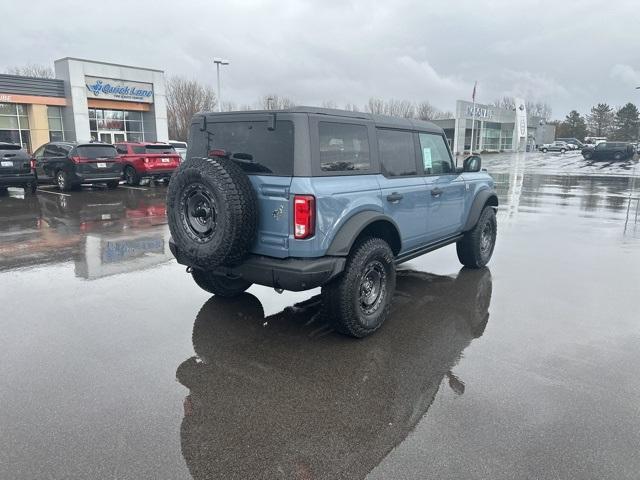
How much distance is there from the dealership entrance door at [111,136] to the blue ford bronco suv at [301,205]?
31.3m

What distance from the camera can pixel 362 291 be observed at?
14.8 feet

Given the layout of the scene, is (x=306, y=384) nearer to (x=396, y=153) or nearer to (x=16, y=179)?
(x=396, y=153)

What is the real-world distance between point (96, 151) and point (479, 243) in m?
13.5

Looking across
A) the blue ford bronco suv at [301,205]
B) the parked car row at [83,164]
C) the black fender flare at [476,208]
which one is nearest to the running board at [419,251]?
the blue ford bronco suv at [301,205]

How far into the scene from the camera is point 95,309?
16.9 ft

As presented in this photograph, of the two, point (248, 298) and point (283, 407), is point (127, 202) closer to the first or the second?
point (248, 298)

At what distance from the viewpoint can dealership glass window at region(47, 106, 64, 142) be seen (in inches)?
1188

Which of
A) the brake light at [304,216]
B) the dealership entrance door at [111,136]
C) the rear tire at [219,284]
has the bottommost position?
the rear tire at [219,284]

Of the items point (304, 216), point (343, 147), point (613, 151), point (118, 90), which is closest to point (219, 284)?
point (304, 216)

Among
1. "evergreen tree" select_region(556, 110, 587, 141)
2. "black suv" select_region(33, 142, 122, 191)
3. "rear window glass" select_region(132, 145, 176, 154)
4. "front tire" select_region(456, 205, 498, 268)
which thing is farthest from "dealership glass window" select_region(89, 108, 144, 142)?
Answer: "evergreen tree" select_region(556, 110, 587, 141)

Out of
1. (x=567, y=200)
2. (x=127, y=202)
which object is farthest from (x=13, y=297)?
(x=567, y=200)

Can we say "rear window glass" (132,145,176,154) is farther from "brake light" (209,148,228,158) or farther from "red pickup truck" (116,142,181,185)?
"brake light" (209,148,228,158)

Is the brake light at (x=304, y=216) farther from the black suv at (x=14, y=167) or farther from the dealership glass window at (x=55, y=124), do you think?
the dealership glass window at (x=55, y=124)

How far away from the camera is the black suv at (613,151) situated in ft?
Answer: 128
